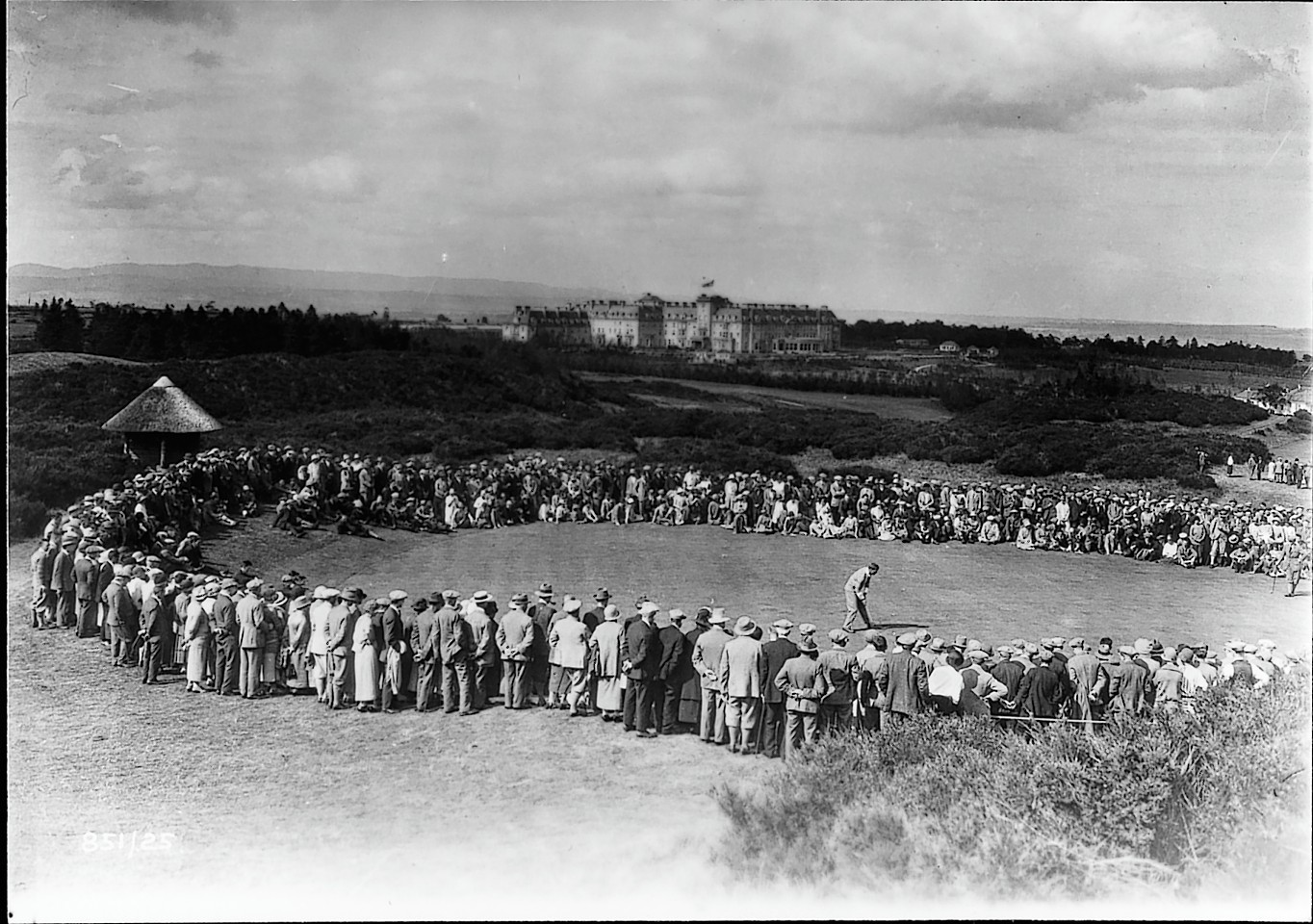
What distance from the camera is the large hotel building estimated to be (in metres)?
15.6

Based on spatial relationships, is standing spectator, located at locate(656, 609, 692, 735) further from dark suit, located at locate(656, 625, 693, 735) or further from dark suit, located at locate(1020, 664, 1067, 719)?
dark suit, located at locate(1020, 664, 1067, 719)

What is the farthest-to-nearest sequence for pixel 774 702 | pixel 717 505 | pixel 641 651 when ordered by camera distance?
pixel 717 505 < pixel 641 651 < pixel 774 702

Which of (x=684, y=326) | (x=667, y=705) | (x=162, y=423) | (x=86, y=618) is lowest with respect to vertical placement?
(x=667, y=705)

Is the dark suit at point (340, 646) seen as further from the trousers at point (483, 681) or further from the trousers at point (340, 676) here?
the trousers at point (483, 681)

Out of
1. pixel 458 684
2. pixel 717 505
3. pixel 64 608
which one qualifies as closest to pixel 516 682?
pixel 458 684

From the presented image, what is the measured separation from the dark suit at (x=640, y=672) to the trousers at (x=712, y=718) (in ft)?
1.83

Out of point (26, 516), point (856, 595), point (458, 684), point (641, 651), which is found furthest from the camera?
point (856, 595)

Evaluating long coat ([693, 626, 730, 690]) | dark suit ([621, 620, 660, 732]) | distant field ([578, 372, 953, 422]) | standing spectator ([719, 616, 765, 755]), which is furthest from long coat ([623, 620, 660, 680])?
distant field ([578, 372, 953, 422])

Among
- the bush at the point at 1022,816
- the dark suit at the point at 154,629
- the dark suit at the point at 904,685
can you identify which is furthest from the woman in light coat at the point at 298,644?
the dark suit at the point at 904,685

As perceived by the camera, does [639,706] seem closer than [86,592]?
Yes

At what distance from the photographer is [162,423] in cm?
1546

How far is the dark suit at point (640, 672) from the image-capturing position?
1129 centimetres

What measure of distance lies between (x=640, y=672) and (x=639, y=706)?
387mm

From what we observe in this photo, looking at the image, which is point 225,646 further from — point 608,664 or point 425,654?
point 608,664
